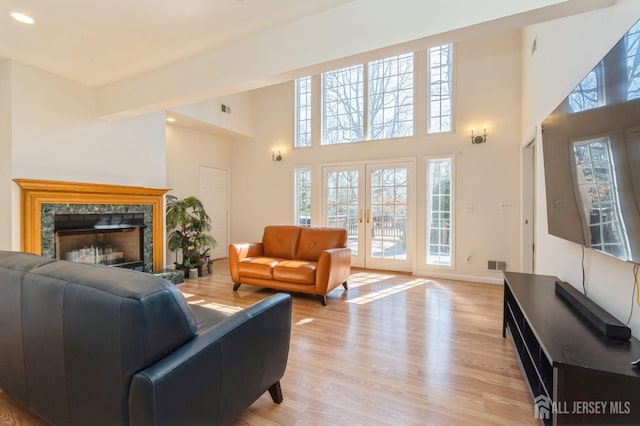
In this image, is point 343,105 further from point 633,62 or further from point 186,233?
point 633,62

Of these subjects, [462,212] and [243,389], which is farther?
[462,212]

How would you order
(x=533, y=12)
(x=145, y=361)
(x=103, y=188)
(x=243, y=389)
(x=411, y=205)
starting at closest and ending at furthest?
1. (x=145, y=361)
2. (x=243, y=389)
3. (x=533, y=12)
4. (x=103, y=188)
5. (x=411, y=205)

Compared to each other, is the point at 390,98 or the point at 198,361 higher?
the point at 390,98

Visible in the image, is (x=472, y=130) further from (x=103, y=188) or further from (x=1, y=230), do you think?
(x=1, y=230)

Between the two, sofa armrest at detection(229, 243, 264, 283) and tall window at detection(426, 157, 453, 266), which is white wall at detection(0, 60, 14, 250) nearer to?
sofa armrest at detection(229, 243, 264, 283)

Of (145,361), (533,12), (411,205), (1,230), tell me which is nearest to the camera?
(145,361)

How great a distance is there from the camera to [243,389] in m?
1.39

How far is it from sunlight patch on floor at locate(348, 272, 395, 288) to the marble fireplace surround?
2.95 metres

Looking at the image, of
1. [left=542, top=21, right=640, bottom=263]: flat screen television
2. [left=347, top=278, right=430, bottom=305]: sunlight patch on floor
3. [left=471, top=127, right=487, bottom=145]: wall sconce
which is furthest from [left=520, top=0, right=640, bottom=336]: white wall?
[left=347, top=278, right=430, bottom=305]: sunlight patch on floor

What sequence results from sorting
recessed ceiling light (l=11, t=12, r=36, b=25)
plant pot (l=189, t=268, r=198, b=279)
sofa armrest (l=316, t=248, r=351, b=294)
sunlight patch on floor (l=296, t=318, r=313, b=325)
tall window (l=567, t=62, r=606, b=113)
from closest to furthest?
1. tall window (l=567, t=62, r=606, b=113)
2. recessed ceiling light (l=11, t=12, r=36, b=25)
3. sunlight patch on floor (l=296, t=318, r=313, b=325)
4. sofa armrest (l=316, t=248, r=351, b=294)
5. plant pot (l=189, t=268, r=198, b=279)

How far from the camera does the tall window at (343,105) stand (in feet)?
18.3

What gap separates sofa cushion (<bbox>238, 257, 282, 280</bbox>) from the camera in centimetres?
376

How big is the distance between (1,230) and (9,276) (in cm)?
268

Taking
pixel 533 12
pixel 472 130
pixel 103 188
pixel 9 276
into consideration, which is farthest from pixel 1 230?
pixel 472 130
